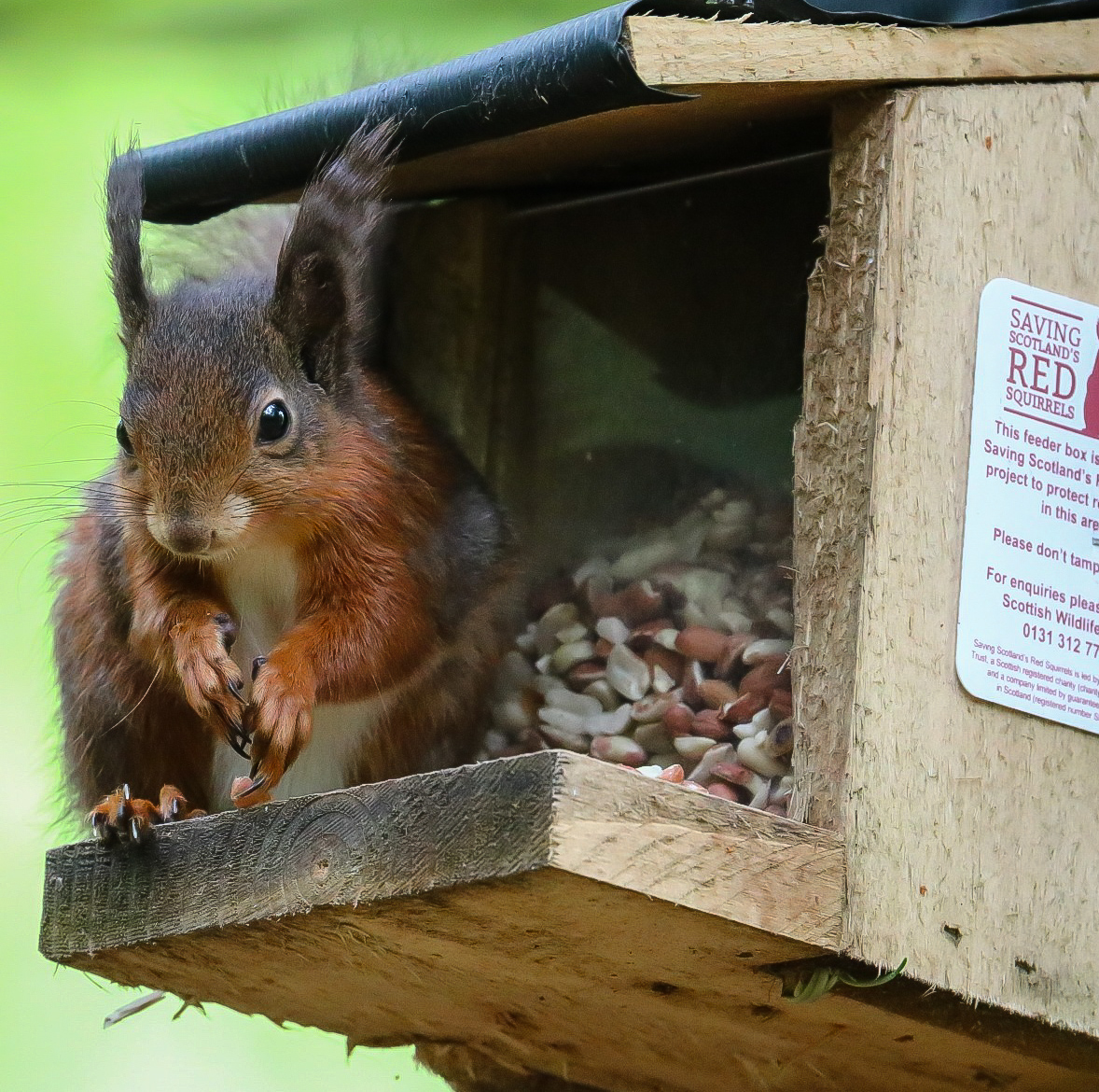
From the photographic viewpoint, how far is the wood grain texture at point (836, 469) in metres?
1.97

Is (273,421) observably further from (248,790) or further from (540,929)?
(540,929)

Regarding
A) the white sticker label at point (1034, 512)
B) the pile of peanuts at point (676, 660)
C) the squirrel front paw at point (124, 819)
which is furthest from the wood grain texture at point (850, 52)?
the squirrel front paw at point (124, 819)

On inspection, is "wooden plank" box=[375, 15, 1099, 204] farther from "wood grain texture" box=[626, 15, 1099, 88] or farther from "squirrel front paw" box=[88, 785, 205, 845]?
"squirrel front paw" box=[88, 785, 205, 845]

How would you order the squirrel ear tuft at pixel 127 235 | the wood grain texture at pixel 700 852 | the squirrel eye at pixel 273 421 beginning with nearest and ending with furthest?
the wood grain texture at pixel 700 852
the squirrel eye at pixel 273 421
the squirrel ear tuft at pixel 127 235

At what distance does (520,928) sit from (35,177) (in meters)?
3.21

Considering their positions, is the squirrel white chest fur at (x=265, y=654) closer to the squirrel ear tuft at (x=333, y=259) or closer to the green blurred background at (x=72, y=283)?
the squirrel ear tuft at (x=333, y=259)

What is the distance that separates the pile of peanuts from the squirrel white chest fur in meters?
0.25

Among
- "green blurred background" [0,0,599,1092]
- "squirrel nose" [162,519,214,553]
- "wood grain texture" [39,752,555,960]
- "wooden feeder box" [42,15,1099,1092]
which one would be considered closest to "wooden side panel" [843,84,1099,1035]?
"wooden feeder box" [42,15,1099,1092]

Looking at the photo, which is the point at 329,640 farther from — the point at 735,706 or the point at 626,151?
the point at 626,151

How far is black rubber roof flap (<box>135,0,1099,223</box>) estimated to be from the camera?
2.01 metres

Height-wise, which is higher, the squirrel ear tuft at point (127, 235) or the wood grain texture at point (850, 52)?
the wood grain texture at point (850, 52)

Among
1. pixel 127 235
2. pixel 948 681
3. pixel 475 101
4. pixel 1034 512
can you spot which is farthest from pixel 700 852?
pixel 127 235

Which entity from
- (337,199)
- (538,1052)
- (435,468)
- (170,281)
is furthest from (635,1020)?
(170,281)

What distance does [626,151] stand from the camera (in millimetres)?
2598
